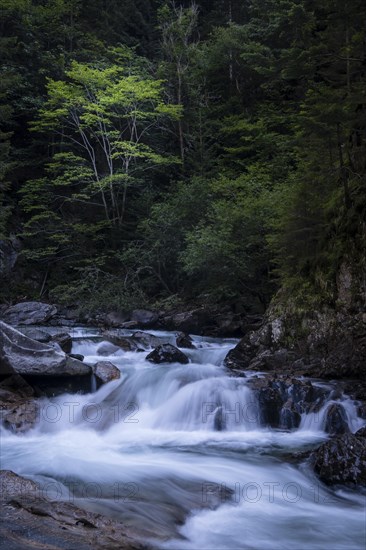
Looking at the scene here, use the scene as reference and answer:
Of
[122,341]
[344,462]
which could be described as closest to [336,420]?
[344,462]

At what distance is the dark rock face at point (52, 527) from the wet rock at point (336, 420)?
4.29 metres

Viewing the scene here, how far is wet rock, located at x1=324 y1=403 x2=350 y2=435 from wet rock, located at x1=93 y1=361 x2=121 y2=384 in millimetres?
4270

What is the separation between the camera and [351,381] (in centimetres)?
865

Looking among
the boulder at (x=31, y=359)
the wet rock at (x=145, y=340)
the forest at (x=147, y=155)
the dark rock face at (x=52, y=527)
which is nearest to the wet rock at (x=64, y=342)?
the wet rock at (x=145, y=340)

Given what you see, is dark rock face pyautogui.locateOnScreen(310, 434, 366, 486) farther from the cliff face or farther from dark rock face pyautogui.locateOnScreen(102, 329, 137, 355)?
dark rock face pyautogui.locateOnScreen(102, 329, 137, 355)

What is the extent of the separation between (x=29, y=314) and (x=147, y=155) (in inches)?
337

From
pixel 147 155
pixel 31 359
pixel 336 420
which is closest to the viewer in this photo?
pixel 336 420

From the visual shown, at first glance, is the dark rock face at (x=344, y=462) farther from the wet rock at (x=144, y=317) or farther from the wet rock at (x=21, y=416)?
the wet rock at (x=144, y=317)

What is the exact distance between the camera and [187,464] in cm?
659

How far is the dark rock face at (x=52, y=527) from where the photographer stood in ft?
11.1

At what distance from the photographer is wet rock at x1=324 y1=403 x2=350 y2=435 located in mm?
7402

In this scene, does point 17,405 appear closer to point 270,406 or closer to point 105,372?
point 105,372

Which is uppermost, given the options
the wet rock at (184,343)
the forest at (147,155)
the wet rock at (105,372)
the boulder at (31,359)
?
the forest at (147,155)

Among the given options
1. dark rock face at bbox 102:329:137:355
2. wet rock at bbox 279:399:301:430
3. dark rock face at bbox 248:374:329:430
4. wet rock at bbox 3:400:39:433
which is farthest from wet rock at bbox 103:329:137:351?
wet rock at bbox 279:399:301:430
